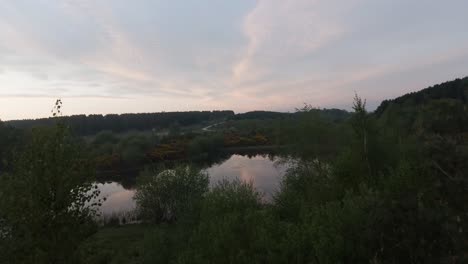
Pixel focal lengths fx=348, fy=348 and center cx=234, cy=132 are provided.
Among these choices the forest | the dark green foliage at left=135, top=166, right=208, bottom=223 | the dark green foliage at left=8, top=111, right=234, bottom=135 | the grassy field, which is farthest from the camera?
the dark green foliage at left=8, top=111, right=234, bottom=135

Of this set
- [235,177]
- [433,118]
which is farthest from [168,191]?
[433,118]

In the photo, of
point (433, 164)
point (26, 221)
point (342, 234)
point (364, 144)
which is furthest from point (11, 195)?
point (364, 144)

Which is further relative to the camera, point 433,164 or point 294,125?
point 294,125

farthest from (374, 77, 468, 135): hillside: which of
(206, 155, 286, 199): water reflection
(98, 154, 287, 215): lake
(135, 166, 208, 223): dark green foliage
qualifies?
(135, 166, 208, 223): dark green foliage

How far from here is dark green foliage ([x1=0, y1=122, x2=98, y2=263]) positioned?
31.1 ft

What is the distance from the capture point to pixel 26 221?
9562mm

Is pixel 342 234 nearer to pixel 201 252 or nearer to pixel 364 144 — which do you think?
pixel 201 252

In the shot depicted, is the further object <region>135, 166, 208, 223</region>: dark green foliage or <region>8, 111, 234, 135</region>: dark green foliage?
<region>8, 111, 234, 135</region>: dark green foliage

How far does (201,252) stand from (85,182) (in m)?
4.52

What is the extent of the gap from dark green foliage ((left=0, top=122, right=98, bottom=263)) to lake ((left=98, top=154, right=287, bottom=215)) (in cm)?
2707

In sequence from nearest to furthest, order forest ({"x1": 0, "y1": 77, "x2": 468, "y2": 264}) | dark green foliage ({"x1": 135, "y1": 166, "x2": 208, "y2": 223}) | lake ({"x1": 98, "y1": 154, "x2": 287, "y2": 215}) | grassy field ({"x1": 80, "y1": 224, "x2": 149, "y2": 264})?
forest ({"x1": 0, "y1": 77, "x2": 468, "y2": 264})
grassy field ({"x1": 80, "y1": 224, "x2": 149, "y2": 264})
dark green foliage ({"x1": 135, "y1": 166, "x2": 208, "y2": 223})
lake ({"x1": 98, "y1": 154, "x2": 287, "y2": 215})

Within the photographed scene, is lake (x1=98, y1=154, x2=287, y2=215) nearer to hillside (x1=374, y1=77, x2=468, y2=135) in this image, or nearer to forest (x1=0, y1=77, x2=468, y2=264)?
hillside (x1=374, y1=77, x2=468, y2=135)

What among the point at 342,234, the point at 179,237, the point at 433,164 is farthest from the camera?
the point at 179,237

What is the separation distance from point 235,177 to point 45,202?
48918mm
